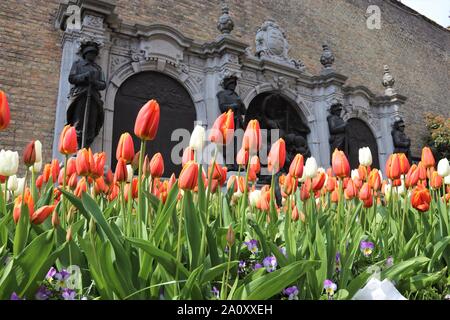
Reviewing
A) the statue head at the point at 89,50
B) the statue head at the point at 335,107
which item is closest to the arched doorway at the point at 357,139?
the statue head at the point at 335,107

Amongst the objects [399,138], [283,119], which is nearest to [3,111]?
[283,119]

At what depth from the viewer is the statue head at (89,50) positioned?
5.26 meters

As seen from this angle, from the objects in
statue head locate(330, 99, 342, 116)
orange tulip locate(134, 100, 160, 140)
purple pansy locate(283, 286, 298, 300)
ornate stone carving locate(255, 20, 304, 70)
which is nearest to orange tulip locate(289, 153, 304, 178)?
purple pansy locate(283, 286, 298, 300)

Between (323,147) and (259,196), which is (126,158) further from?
(323,147)

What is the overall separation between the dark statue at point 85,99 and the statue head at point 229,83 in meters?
2.32

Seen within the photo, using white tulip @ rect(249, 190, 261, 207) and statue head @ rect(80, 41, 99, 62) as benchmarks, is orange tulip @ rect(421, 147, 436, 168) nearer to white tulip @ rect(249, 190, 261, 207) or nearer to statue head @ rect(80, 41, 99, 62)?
white tulip @ rect(249, 190, 261, 207)

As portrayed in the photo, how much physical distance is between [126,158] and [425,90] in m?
15.7

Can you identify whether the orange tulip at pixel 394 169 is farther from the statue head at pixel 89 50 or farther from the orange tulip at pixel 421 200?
the statue head at pixel 89 50

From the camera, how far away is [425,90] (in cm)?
1404

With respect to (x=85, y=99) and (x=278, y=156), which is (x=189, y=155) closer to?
(x=278, y=156)

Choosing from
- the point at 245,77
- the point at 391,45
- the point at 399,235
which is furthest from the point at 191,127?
the point at 391,45

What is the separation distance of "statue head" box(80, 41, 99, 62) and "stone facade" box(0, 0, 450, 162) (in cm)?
24

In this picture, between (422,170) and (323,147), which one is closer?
(422,170)

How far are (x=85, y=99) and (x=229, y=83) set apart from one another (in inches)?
107
